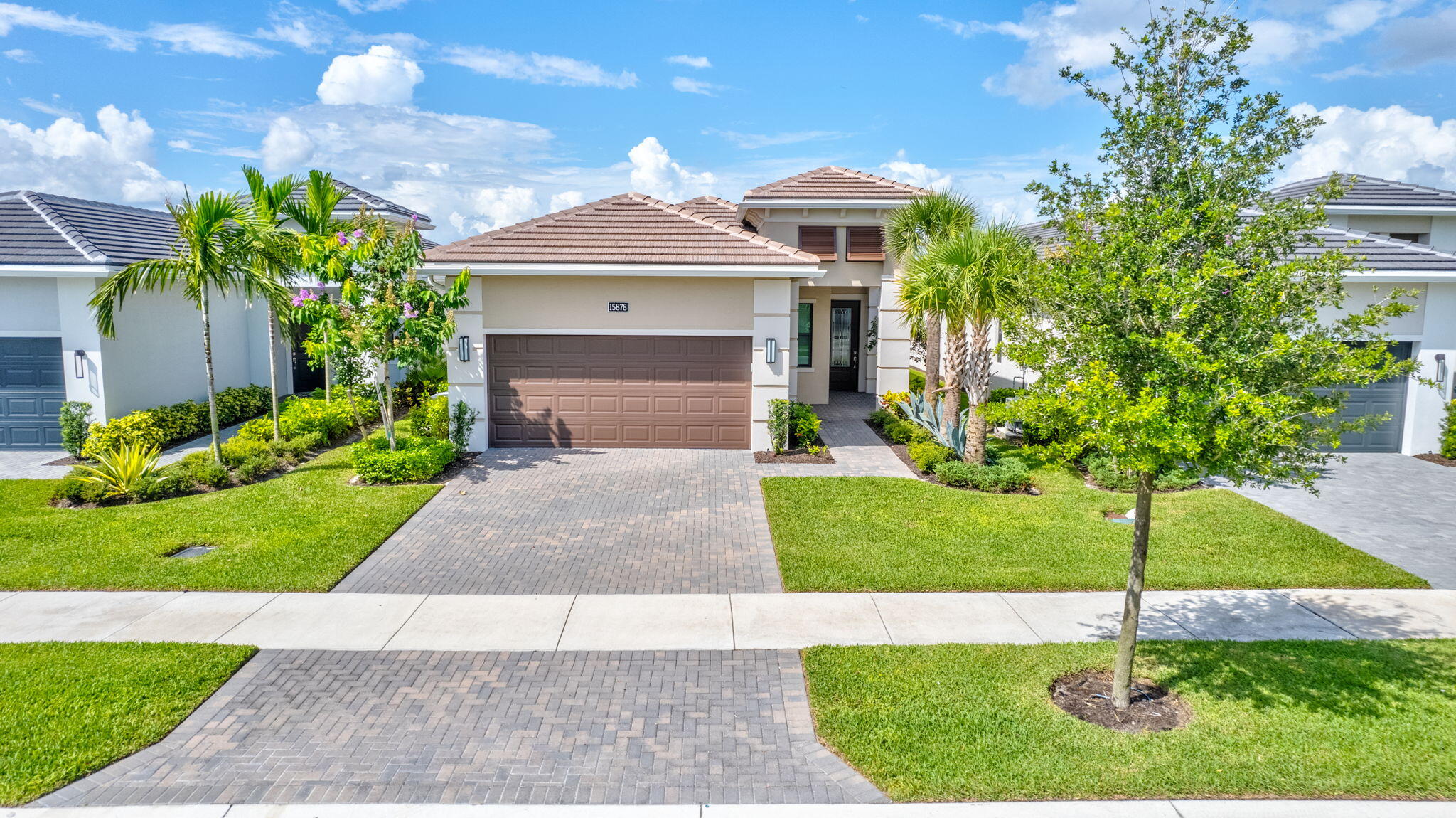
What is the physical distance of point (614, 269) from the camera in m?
16.0

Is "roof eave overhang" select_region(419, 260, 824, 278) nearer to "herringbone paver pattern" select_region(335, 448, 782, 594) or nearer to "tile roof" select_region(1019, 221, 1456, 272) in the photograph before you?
"herringbone paver pattern" select_region(335, 448, 782, 594)

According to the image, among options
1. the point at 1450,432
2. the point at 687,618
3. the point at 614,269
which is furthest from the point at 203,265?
the point at 1450,432

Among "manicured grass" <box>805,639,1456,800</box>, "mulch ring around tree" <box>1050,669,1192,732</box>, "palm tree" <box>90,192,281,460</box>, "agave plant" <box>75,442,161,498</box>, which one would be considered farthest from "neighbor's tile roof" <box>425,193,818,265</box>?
"mulch ring around tree" <box>1050,669,1192,732</box>

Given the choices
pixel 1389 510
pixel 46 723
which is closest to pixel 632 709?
pixel 46 723

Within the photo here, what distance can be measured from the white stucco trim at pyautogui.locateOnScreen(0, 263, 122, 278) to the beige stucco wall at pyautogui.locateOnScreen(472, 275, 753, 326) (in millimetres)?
6416

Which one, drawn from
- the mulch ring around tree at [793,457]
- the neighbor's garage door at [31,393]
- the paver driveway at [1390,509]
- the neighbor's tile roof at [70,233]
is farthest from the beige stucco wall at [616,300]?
the paver driveway at [1390,509]

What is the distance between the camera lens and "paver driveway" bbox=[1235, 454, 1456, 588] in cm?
1095

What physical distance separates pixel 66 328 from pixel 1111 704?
17.8 metres

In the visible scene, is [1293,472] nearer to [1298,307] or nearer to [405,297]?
[1298,307]

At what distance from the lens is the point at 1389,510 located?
42.8ft

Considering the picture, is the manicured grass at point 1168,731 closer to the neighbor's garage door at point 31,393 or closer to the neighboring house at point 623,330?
the neighboring house at point 623,330

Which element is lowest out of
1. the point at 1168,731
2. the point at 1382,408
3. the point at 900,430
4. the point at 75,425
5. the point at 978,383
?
the point at 1168,731

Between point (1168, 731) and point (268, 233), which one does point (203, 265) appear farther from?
point (1168, 731)

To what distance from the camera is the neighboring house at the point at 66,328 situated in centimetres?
1589
